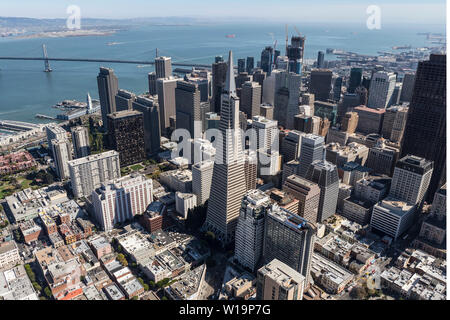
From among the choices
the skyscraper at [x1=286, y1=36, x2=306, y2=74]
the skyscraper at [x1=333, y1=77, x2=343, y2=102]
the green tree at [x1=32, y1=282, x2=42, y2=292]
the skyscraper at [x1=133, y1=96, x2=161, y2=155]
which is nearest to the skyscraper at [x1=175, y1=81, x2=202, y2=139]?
the skyscraper at [x1=133, y1=96, x2=161, y2=155]

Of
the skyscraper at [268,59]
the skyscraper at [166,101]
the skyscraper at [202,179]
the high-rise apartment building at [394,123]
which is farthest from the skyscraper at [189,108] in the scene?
the skyscraper at [268,59]

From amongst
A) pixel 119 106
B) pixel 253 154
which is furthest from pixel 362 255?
pixel 119 106

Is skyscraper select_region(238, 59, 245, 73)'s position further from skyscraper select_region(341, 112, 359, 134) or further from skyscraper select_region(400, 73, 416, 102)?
skyscraper select_region(341, 112, 359, 134)

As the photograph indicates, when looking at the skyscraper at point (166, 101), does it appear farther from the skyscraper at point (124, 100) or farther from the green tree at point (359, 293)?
the green tree at point (359, 293)

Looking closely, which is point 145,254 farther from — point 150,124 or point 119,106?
point 119,106

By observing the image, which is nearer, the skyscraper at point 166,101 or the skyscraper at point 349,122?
the skyscraper at point 349,122

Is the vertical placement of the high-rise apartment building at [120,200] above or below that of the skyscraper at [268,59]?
below

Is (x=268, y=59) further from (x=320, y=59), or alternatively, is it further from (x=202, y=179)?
(x=202, y=179)
